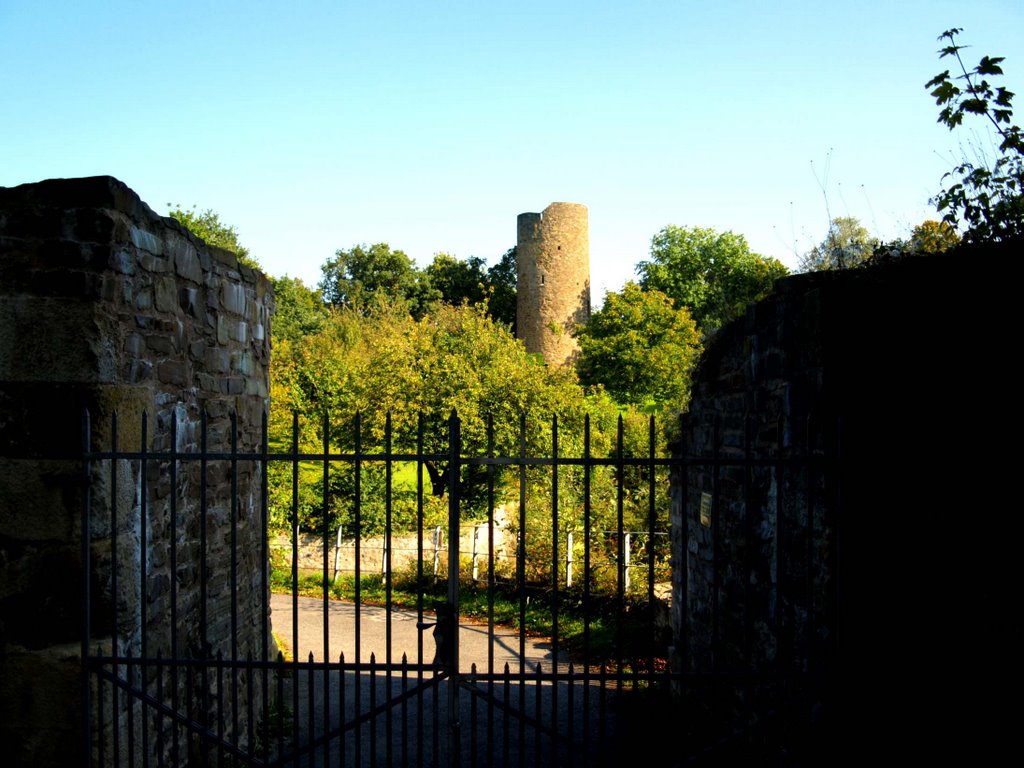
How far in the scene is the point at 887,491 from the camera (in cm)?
402

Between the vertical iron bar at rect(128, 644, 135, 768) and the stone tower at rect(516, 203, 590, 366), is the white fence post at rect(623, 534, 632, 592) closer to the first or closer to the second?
the vertical iron bar at rect(128, 644, 135, 768)

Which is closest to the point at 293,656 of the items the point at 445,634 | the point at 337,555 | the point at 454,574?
the point at 445,634

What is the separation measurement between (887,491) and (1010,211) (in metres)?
2.08

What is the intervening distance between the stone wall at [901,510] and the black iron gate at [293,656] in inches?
7.6

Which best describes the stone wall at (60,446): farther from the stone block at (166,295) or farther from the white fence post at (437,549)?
the white fence post at (437,549)

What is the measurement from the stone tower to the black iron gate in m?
29.8

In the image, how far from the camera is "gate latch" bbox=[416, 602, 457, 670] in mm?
3871

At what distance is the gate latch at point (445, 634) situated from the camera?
12.7 ft

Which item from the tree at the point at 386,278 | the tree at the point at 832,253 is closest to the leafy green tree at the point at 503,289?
the tree at the point at 386,278

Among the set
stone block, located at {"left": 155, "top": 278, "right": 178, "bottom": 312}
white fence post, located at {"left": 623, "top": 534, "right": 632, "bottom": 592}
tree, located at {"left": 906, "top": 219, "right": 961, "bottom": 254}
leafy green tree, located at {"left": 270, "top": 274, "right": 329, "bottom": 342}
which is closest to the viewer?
stone block, located at {"left": 155, "top": 278, "right": 178, "bottom": 312}

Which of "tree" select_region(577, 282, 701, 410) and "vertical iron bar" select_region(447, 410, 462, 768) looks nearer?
"vertical iron bar" select_region(447, 410, 462, 768)

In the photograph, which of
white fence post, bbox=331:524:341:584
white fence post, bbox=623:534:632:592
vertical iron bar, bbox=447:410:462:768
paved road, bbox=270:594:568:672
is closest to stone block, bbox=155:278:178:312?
vertical iron bar, bbox=447:410:462:768

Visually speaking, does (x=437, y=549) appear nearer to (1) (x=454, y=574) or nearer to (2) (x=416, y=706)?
(2) (x=416, y=706)

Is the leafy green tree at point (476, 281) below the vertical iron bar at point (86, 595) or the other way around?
the other way around
